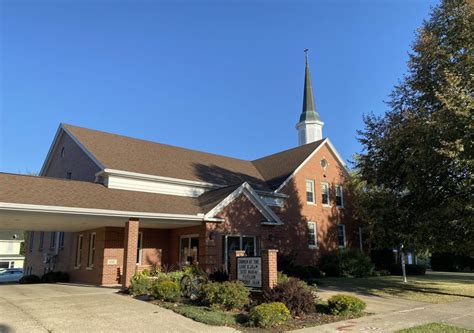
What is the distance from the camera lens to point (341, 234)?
31641mm

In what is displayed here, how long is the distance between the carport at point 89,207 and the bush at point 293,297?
23.7 feet

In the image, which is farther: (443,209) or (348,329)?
(443,209)

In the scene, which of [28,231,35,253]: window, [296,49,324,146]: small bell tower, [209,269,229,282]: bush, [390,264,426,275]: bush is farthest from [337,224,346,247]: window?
[28,231,35,253]: window

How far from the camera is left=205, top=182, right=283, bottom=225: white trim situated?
798 inches

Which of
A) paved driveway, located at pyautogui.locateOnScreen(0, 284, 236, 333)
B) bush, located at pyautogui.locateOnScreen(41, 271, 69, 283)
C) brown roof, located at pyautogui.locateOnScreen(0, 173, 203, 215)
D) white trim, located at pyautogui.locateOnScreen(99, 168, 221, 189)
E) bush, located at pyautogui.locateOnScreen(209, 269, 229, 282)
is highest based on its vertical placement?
white trim, located at pyautogui.locateOnScreen(99, 168, 221, 189)

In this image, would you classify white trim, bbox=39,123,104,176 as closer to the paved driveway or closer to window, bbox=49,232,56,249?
window, bbox=49,232,56,249

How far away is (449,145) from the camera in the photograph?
1415cm

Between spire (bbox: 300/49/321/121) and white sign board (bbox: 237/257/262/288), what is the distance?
30.1m

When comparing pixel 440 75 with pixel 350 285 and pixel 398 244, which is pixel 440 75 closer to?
pixel 398 244

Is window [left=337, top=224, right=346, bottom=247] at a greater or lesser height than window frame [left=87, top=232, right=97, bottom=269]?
greater

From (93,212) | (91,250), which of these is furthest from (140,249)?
(93,212)

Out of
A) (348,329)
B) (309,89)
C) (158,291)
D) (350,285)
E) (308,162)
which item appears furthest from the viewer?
(309,89)

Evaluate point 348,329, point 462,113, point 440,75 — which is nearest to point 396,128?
point 440,75

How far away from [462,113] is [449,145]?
1.17 meters
